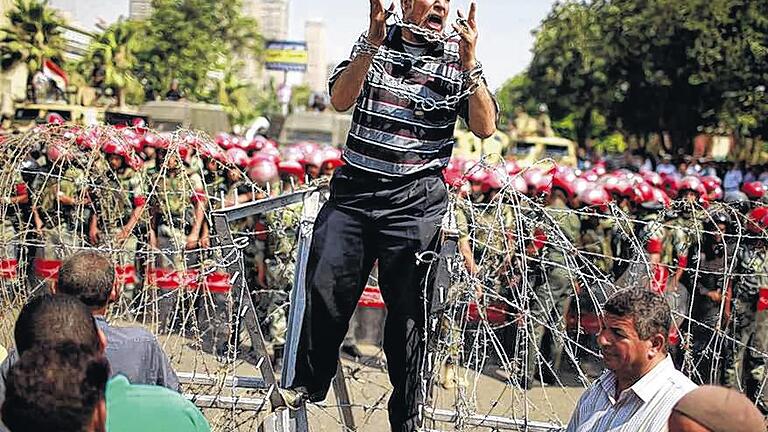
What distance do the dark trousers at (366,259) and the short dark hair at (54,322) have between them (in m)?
1.28

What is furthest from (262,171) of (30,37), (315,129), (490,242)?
(30,37)

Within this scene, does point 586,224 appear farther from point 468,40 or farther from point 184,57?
point 184,57

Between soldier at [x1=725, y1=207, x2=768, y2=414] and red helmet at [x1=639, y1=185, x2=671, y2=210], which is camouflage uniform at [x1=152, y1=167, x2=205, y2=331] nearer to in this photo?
soldier at [x1=725, y1=207, x2=768, y2=414]

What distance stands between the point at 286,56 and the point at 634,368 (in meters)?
69.9

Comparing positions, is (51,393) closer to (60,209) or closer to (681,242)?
(60,209)

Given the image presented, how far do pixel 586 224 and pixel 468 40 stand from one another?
4709 mm

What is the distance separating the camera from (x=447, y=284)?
3.98 m

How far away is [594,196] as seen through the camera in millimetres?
8547

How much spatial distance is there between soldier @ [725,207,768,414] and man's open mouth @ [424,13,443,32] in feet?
11.8

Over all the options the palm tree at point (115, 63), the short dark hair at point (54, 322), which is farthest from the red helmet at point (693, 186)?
the palm tree at point (115, 63)

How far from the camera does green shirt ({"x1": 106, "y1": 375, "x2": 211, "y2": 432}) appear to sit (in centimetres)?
253

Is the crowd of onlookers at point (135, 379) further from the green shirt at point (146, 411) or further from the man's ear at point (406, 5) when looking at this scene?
the man's ear at point (406, 5)

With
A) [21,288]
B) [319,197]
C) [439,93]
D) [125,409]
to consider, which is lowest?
[21,288]

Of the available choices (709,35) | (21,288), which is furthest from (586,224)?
(709,35)
